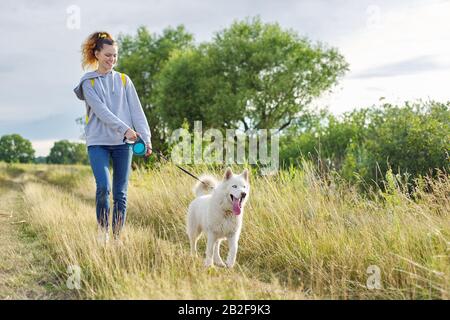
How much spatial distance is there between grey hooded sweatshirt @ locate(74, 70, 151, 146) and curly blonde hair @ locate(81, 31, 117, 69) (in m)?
0.21

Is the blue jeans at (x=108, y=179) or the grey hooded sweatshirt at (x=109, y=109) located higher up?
the grey hooded sweatshirt at (x=109, y=109)

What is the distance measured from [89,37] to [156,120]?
3087 cm

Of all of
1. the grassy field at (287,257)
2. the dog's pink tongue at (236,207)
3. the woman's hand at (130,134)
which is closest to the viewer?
the grassy field at (287,257)

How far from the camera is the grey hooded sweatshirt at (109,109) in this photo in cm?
551

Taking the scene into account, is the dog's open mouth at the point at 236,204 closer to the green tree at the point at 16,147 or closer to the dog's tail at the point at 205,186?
the dog's tail at the point at 205,186

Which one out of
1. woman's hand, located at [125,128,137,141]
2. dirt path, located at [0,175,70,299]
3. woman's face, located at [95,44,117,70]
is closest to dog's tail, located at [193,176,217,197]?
woman's hand, located at [125,128,137,141]

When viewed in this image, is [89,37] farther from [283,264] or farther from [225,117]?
[225,117]

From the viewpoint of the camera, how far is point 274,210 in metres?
6.35

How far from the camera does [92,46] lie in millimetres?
5801

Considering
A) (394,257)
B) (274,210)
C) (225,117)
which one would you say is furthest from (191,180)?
(225,117)

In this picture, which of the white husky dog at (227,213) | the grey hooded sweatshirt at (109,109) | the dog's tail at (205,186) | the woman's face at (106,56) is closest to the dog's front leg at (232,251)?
the white husky dog at (227,213)

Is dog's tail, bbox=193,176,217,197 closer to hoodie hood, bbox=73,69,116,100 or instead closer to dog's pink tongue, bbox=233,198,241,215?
dog's pink tongue, bbox=233,198,241,215

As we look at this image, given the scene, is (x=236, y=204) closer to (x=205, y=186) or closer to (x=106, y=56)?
(x=205, y=186)

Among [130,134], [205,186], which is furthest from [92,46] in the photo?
[205,186]
